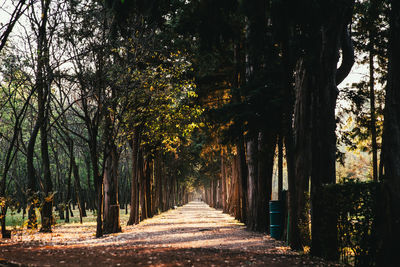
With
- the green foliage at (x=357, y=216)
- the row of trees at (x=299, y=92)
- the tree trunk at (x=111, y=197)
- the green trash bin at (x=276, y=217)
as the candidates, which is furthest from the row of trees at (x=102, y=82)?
the green foliage at (x=357, y=216)

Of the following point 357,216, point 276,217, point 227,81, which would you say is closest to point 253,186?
point 276,217

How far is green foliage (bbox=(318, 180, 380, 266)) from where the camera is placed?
6980mm

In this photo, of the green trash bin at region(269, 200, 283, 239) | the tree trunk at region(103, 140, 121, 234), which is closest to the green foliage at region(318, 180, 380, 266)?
the green trash bin at region(269, 200, 283, 239)

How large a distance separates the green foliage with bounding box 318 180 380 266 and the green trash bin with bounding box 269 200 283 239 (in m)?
4.61

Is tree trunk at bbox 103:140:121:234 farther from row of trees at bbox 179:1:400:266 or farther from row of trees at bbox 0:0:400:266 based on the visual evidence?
row of trees at bbox 179:1:400:266

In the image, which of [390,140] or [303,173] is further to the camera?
[303,173]

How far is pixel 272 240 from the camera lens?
44.0ft

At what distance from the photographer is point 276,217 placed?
13.3 meters

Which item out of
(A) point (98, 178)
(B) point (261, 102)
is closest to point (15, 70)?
(A) point (98, 178)

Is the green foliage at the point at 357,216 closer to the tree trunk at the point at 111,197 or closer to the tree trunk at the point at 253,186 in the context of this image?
the tree trunk at the point at 253,186

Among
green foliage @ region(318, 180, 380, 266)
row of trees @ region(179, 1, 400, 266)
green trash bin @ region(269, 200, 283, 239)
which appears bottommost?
green trash bin @ region(269, 200, 283, 239)

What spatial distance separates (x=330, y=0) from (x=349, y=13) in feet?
5.88

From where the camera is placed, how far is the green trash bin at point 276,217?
13097 millimetres

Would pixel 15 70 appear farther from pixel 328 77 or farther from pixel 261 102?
pixel 328 77
